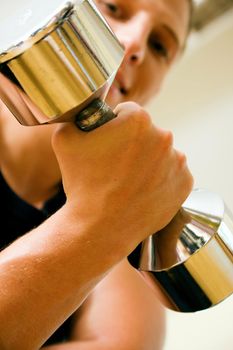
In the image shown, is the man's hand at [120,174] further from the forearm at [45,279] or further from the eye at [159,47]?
the eye at [159,47]

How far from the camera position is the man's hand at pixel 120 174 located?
281mm

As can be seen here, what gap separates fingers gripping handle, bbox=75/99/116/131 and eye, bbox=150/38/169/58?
1.62ft

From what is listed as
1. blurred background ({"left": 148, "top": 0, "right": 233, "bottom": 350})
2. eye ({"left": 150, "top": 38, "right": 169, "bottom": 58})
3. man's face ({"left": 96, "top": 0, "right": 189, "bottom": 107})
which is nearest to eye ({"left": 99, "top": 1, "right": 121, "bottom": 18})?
man's face ({"left": 96, "top": 0, "right": 189, "bottom": 107})

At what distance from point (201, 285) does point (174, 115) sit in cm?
62

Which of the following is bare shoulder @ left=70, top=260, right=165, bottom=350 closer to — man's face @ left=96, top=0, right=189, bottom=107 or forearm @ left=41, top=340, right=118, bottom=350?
forearm @ left=41, top=340, right=118, bottom=350

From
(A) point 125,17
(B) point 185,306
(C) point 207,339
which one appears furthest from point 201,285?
(A) point 125,17

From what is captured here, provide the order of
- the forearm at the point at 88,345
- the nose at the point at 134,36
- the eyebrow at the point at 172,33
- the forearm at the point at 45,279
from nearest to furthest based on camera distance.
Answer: the forearm at the point at 45,279 → the forearm at the point at 88,345 → the nose at the point at 134,36 → the eyebrow at the point at 172,33

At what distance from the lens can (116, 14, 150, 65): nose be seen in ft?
1.97

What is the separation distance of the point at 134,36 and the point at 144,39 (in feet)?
0.10

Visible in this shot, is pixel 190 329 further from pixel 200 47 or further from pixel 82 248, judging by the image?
pixel 200 47

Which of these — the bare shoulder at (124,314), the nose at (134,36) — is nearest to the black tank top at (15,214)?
the bare shoulder at (124,314)

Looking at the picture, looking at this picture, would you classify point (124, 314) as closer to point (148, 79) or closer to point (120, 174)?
point (120, 174)

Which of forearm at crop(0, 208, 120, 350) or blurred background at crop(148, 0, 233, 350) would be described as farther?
blurred background at crop(148, 0, 233, 350)

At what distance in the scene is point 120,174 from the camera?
11.1 inches
